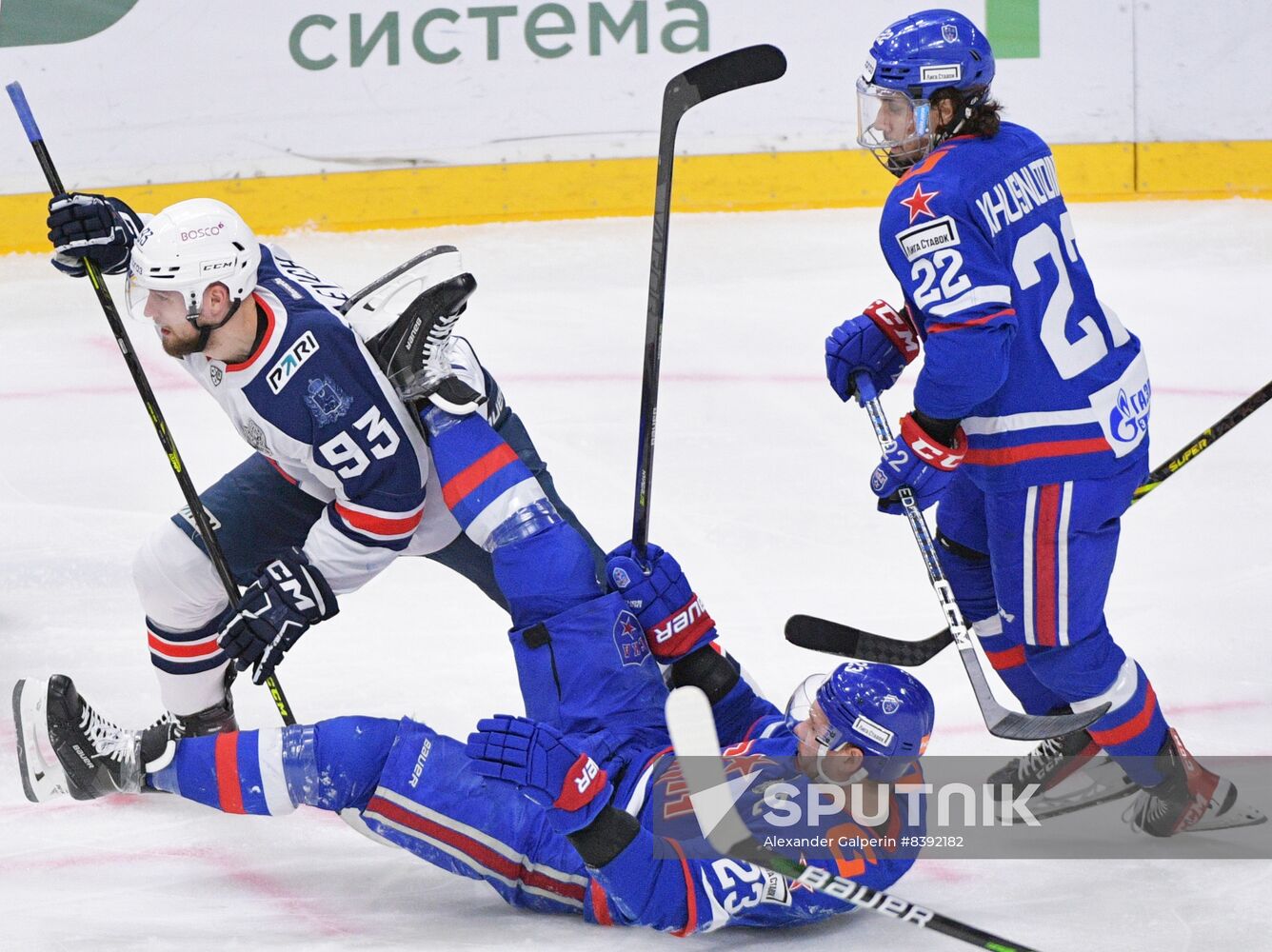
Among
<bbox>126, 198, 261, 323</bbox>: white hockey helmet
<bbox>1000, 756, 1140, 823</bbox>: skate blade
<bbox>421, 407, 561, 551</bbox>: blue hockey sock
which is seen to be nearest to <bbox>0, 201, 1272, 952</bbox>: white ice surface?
<bbox>1000, 756, 1140, 823</bbox>: skate blade

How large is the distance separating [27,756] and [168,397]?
2338 millimetres

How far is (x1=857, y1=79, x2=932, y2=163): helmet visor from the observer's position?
2605 millimetres

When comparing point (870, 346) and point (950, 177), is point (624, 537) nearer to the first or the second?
point (870, 346)

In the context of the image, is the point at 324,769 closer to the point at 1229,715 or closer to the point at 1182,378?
the point at 1229,715

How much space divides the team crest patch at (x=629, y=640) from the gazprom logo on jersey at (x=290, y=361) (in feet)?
2.08

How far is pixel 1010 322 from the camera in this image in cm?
248

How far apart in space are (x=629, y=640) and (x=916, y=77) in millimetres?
964

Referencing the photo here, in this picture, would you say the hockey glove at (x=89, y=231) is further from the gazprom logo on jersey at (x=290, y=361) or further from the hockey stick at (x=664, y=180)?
the hockey stick at (x=664, y=180)

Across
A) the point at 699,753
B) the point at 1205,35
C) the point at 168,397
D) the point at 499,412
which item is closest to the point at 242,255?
the point at 499,412

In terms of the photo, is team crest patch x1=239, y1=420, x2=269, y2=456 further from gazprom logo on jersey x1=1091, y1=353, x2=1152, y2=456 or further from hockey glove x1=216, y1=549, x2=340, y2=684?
gazprom logo on jersey x1=1091, y1=353, x2=1152, y2=456

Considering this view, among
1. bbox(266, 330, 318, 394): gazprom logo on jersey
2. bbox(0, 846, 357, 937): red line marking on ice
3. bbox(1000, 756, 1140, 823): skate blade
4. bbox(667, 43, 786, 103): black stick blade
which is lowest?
bbox(1000, 756, 1140, 823): skate blade

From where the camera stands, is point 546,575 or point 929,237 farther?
point 546,575

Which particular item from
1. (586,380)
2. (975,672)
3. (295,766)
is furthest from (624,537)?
(295,766)

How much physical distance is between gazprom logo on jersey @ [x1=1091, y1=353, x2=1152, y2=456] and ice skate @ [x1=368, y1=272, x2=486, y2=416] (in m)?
1.00
